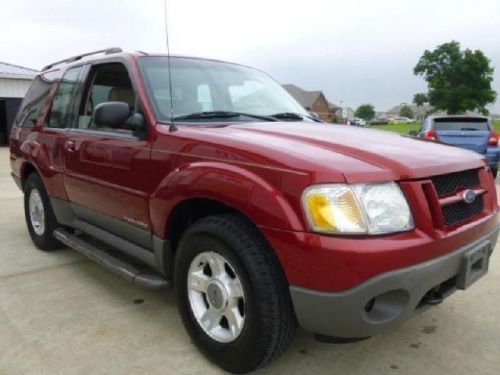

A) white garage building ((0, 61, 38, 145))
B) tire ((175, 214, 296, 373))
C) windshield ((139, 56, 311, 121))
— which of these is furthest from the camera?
white garage building ((0, 61, 38, 145))

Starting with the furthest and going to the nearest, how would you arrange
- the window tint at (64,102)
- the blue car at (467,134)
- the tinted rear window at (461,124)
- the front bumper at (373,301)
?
the tinted rear window at (461,124)
the blue car at (467,134)
the window tint at (64,102)
the front bumper at (373,301)

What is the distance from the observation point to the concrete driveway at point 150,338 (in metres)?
2.50

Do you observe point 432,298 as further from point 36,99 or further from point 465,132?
point 465,132

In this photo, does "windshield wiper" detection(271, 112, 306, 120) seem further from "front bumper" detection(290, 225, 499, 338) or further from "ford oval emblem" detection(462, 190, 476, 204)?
"front bumper" detection(290, 225, 499, 338)

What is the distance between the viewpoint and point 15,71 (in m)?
20.8

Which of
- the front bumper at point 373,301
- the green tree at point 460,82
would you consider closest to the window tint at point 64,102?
the front bumper at point 373,301

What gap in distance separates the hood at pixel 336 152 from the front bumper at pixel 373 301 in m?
0.42

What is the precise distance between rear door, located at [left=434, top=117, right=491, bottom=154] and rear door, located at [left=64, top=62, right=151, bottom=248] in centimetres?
749

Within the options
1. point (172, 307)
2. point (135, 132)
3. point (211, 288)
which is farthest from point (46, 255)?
point (211, 288)

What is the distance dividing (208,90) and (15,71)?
20758 millimetres

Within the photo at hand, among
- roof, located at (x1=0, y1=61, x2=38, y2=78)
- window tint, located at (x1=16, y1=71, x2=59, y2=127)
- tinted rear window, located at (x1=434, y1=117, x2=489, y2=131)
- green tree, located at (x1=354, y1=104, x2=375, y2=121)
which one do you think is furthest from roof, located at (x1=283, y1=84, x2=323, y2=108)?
window tint, located at (x1=16, y1=71, x2=59, y2=127)

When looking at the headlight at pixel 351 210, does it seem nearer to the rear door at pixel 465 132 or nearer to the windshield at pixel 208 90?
the windshield at pixel 208 90

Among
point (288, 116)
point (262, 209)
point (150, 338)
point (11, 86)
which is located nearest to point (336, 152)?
point (262, 209)

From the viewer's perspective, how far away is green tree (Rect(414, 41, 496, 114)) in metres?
46.1
